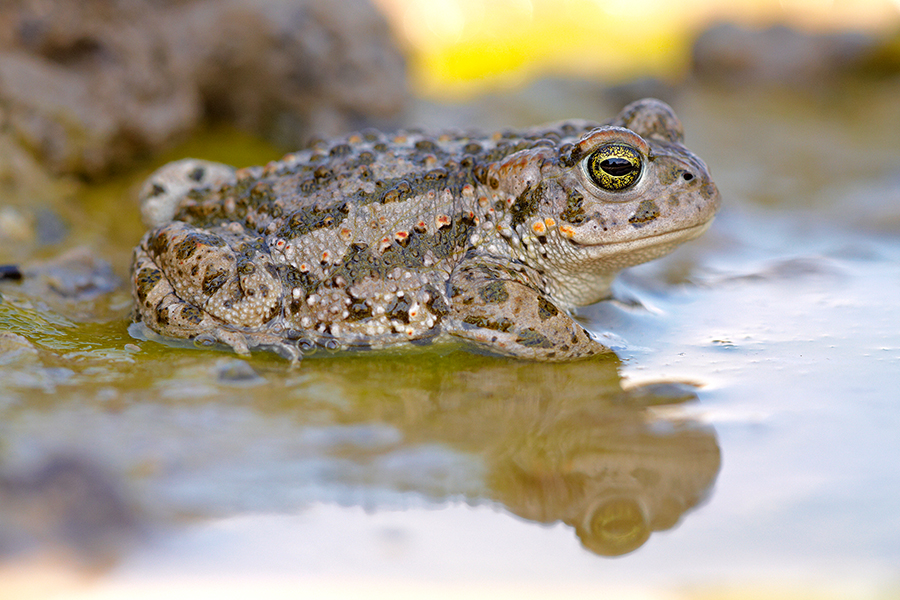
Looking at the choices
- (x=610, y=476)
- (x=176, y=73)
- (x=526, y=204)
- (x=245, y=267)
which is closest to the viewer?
(x=610, y=476)

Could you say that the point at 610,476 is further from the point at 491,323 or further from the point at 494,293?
the point at 494,293

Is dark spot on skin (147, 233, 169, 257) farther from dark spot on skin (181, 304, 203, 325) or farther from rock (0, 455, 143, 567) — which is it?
rock (0, 455, 143, 567)

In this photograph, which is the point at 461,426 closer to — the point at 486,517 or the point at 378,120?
the point at 486,517

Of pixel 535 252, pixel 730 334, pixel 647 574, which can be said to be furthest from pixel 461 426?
pixel 730 334

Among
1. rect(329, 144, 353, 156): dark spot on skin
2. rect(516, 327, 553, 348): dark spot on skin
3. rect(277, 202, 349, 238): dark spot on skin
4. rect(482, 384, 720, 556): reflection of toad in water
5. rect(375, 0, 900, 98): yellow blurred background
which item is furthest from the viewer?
rect(375, 0, 900, 98): yellow blurred background

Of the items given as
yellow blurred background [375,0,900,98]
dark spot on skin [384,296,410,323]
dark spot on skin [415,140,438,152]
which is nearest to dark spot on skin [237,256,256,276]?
dark spot on skin [384,296,410,323]

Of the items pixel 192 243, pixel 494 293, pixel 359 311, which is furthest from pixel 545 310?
pixel 192 243

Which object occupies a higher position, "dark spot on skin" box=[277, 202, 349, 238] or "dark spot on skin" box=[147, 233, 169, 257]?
"dark spot on skin" box=[277, 202, 349, 238]
